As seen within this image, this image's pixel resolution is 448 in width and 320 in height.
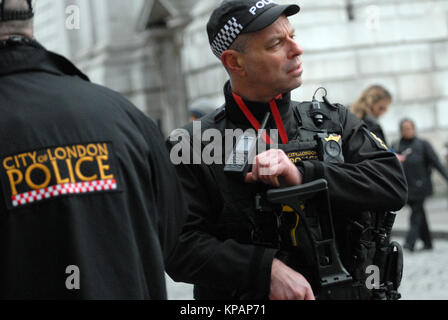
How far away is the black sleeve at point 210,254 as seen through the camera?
256 cm

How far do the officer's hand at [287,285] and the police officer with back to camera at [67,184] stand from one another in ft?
1.45

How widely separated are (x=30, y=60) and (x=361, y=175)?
1.21m

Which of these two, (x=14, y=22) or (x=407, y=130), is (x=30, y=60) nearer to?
(x=14, y=22)

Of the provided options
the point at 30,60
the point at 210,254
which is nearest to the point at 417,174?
the point at 210,254

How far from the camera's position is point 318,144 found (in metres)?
2.72

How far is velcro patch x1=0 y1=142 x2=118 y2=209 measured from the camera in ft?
6.62

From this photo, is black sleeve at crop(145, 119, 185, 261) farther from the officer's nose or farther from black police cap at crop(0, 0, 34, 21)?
the officer's nose

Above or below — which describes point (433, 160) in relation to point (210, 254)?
above

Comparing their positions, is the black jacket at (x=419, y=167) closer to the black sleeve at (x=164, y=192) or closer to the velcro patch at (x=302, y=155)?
the velcro patch at (x=302, y=155)

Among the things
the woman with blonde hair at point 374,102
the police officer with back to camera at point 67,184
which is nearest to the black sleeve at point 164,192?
the police officer with back to camera at point 67,184

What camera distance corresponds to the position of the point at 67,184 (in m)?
2.05

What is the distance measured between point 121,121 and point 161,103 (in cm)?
1678

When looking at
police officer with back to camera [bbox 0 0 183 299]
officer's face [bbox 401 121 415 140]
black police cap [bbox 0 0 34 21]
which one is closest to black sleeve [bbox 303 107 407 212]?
police officer with back to camera [bbox 0 0 183 299]

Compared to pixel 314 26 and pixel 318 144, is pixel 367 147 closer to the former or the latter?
pixel 318 144
